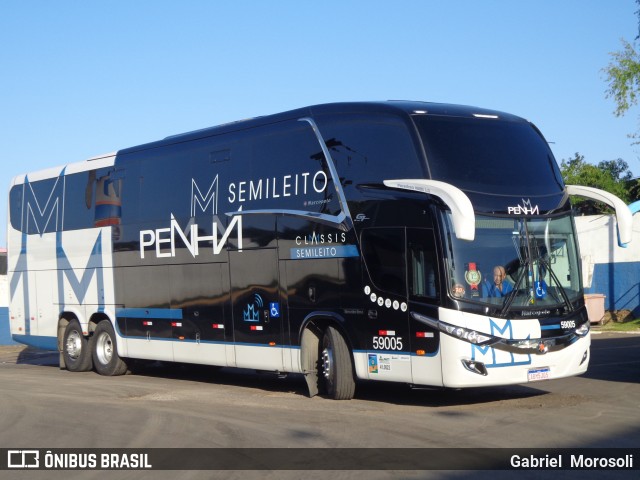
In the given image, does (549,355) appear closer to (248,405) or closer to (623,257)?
(248,405)

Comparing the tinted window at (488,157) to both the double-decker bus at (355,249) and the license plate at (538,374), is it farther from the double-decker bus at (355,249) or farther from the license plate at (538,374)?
the license plate at (538,374)

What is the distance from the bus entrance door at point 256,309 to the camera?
15562 mm

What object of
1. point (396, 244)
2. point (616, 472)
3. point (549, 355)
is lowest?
point (616, 472)

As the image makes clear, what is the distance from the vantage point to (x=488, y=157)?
13320 millimetres

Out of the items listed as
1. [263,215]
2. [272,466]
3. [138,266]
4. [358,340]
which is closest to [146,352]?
[138,266]

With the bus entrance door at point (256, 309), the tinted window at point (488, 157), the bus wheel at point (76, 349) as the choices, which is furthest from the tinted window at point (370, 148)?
the bus wheel at point (76, 349)

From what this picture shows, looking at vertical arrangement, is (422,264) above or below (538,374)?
above

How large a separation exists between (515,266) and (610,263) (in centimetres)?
2185

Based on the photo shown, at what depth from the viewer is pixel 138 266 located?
62.3ft

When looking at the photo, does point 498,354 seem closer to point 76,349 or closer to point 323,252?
point 323,252

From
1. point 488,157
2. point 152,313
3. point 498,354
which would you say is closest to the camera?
point 498,354

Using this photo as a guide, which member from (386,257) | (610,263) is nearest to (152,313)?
(386,257)

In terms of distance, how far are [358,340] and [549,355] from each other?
2.80 meters

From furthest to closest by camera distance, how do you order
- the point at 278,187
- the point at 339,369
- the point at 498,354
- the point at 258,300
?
1. the point at 258,300
2. the point at 278,187
3. the point at 339,369
4. the point at 498,354
